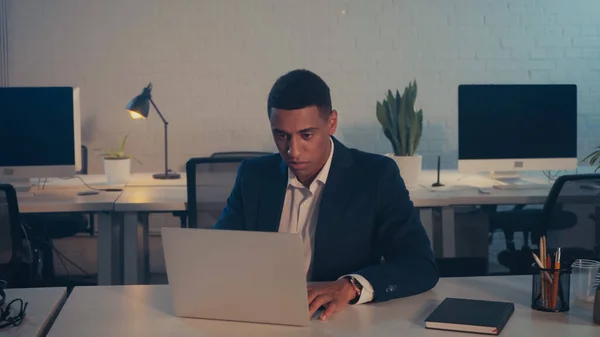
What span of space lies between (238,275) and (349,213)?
1.79 feet

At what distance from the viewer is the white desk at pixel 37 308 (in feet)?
5.23

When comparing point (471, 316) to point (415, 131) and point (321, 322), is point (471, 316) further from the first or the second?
point (415, 131)

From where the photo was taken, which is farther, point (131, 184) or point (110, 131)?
point (110, 131)

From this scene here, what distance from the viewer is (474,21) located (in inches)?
186

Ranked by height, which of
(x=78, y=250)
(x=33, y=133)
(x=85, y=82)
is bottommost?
(x=78, y=250)

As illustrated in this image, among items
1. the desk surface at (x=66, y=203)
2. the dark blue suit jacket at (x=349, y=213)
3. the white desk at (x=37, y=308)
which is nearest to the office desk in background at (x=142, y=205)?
the desk surface at (x=66, y=203)

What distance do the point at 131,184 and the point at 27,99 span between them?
61cm

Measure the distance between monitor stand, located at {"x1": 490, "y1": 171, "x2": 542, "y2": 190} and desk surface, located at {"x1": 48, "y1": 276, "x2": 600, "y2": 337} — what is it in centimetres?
169

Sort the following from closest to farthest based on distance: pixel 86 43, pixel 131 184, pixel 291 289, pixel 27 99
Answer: pixel 291 289 < pixel 27 99 < pixel 131 184 < pixel 86 43

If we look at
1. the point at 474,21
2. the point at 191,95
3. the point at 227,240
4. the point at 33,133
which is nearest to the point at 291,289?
the point at 227,240

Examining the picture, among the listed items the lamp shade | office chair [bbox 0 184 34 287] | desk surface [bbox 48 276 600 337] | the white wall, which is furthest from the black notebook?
the white wall

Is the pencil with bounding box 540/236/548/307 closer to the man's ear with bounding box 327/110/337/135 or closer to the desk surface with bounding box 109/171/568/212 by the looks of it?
the man's ear with bounding box 327/110/337/135

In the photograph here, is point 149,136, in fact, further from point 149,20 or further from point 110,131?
point 149,20

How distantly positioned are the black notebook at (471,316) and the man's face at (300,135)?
504 mm
